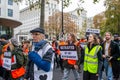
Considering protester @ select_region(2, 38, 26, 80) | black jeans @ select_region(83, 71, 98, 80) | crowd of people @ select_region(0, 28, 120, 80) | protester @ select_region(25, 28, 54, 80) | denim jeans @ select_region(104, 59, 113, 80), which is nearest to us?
protester @ select_region(25, 28, 54, 80)

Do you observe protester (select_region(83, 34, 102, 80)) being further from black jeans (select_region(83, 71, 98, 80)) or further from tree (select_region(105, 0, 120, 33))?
tree (select_region(105, 0, 120, 33))

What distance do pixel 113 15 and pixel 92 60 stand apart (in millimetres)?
42822

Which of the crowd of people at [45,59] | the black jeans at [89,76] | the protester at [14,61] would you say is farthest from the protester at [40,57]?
the black jeans at [89,76]

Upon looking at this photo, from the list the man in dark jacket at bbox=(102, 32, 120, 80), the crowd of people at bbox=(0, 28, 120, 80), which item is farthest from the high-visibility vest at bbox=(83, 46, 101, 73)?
the man in dark jacket at bbox=(102, 32, 120, 80)

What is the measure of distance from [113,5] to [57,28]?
43.3 metres

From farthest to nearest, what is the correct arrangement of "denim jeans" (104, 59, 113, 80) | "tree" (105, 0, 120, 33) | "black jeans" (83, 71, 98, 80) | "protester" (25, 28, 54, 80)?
"tree" (105, 0, 120, 33), "denim jeans" (104, 59, 113, 80), "black jeans" (83, 71, 98, 80), "protester" (25, 28, 54, 80)

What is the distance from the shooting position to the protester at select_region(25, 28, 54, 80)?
6.39m

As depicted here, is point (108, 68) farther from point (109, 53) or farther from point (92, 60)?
point (92, 60)

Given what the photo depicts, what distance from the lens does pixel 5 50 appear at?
31.4ft

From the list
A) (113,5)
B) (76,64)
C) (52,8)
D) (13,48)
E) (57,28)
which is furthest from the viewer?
(52,8)

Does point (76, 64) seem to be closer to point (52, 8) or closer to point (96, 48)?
point (96, 48)

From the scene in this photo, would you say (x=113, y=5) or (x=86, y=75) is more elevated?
(x=113, y=5)

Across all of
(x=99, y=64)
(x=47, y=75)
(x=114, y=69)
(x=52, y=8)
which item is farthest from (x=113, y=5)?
(x=52, y=8)

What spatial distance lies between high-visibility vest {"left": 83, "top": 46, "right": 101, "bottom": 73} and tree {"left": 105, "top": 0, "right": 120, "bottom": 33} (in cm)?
3820
